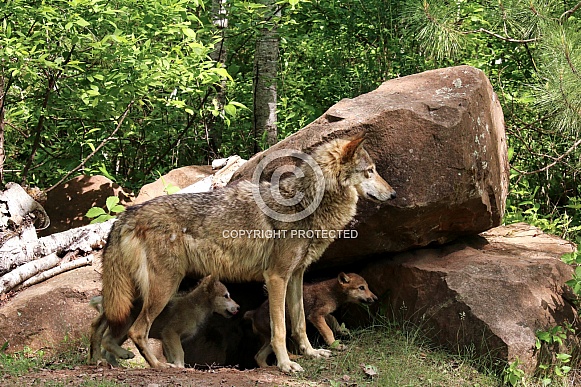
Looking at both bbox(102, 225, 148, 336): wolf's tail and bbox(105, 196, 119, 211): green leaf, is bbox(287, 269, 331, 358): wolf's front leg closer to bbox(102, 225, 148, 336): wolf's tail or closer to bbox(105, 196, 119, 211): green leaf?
bbox(102, 225, 148, 336): wolf's tail

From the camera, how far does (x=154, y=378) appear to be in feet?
17.3

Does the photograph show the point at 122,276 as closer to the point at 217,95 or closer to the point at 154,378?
the point at 154,378

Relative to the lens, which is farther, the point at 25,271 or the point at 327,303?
the point at 25,271

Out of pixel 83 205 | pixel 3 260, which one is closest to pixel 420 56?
pixel 83 205

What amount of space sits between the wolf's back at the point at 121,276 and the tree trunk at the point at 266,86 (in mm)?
4989

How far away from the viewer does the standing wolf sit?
5.84m

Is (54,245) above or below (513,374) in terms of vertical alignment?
above

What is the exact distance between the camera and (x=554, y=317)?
20.6 ft

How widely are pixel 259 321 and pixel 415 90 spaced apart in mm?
2834

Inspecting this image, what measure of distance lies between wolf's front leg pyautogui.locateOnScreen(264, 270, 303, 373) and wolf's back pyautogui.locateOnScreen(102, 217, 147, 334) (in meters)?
1.10

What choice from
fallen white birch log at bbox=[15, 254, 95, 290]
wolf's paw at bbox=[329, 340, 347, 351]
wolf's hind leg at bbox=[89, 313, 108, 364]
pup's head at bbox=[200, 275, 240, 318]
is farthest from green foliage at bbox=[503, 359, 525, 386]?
fallen white birch log at bbox=[15, 254, 95, 290]

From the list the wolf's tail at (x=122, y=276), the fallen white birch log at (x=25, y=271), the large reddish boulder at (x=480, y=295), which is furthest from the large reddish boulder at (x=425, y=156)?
the fallen white birch log at (x=25, y=271)

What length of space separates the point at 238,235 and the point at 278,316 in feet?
2.63

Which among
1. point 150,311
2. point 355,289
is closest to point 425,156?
point 355,289
